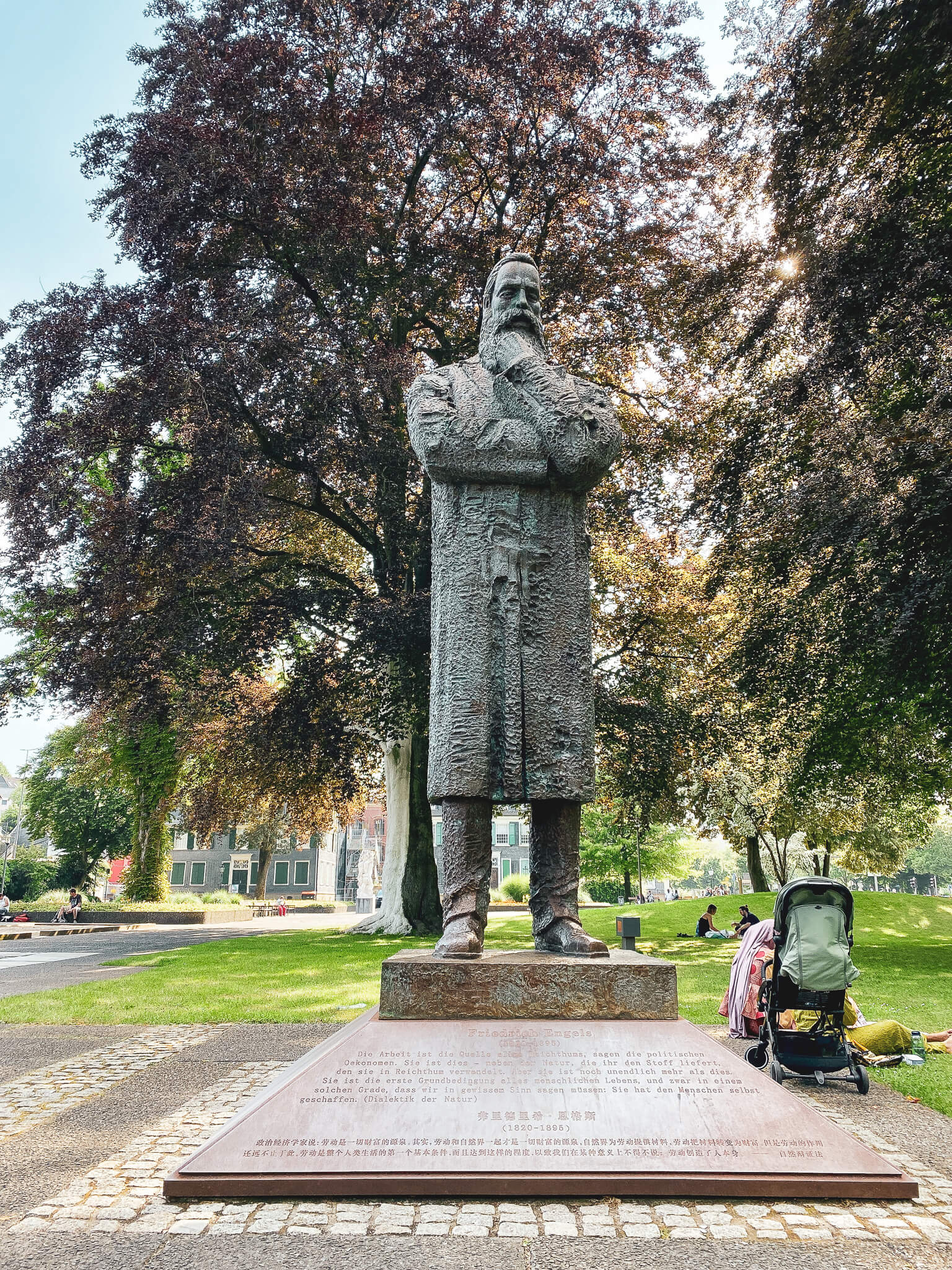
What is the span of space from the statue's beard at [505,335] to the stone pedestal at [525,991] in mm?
3360

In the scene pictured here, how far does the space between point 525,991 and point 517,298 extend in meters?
3.91

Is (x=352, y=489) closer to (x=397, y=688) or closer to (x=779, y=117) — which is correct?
(x=397, y=688)

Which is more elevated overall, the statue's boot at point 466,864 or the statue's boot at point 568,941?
the statue's boot at point 466,864

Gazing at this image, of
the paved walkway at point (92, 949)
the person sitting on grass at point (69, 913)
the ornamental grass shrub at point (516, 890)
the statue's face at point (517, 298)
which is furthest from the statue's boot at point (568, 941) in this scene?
the ornamental grass shrub at point (516, 890)

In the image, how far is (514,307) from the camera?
5.61 meters

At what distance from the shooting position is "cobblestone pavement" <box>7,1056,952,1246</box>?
310cm

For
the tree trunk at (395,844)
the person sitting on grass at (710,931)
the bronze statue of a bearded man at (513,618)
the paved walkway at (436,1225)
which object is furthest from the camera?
the tree trunk at (395,844)

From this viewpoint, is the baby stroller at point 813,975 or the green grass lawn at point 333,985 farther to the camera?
the green grass lawn at point 333,985

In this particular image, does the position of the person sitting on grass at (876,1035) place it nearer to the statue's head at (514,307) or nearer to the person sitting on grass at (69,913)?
the statue's head at (514,307)

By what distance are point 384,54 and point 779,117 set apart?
7.68 metres

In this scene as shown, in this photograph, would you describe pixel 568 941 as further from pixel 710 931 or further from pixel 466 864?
pixel 710 931

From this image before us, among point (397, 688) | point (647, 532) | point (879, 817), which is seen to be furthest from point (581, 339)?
point (879, 817)

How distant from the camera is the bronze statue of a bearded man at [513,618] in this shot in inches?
192

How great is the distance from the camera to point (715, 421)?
17.7 metres
